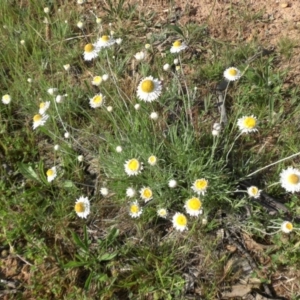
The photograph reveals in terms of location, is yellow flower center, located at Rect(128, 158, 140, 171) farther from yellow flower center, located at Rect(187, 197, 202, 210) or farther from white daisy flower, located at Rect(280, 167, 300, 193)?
white daisy flower, located at Rect(280, 167, 300, 193)

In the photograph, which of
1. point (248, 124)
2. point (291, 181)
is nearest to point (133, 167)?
point (248, 124)

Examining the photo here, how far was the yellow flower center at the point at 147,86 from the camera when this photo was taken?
72.4 inches

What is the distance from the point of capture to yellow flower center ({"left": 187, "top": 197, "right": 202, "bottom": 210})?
1.74m

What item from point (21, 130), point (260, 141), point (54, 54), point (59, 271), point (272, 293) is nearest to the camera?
point (272, 293)

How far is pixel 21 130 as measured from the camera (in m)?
2.47

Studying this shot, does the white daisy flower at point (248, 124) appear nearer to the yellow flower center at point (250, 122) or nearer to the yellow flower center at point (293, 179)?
the yellow flower center at point (250, 122)

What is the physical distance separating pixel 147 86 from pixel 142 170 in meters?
0.41

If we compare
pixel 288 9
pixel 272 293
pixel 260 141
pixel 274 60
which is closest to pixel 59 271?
pixel 272 293

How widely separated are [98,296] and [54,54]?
1.58 metres

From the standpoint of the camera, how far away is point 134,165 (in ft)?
5.98

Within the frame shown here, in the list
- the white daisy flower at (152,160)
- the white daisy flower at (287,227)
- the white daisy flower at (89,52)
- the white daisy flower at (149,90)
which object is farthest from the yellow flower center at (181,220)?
the white daisy flower at (89,52)

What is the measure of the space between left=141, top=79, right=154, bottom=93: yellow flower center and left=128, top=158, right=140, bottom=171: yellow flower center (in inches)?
12.1

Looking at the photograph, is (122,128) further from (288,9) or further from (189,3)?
(288,9)

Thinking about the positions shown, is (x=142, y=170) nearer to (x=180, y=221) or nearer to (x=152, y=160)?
(x=152, y=160)
